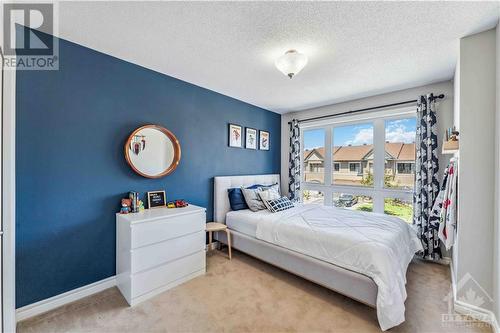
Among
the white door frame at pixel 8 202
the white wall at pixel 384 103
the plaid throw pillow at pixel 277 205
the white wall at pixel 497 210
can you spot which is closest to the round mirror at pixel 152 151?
the white door frame at pixel 8 202

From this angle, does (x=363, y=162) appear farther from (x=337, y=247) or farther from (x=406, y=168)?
(x=337, y=247)

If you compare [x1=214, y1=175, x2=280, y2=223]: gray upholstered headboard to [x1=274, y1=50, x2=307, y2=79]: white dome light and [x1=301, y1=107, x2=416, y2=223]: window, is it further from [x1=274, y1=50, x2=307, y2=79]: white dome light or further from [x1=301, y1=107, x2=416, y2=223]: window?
[x1=274, y1=50, x2=307, y2=79]: white dome light

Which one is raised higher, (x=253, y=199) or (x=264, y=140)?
(x=264, y=140)

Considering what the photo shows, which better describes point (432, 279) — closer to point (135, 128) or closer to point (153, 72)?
point (135, 128)

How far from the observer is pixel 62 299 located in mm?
1978

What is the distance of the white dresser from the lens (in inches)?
80.4

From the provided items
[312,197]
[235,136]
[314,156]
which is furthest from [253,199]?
[314,156]

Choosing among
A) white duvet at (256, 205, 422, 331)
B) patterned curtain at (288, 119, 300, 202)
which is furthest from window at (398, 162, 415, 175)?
patterned curtain at (288, 119, 300, 202)

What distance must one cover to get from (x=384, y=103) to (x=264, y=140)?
6.95ft

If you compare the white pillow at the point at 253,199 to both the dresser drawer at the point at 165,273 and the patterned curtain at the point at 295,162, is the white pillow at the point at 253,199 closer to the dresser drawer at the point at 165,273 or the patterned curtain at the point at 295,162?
the dresser drawer at the point at 165,273

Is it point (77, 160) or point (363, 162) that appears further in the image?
point (363, 162)

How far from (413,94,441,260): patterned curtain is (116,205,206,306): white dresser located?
295 cm

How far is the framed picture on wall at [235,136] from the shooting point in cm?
362

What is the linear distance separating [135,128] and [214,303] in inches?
81.7
